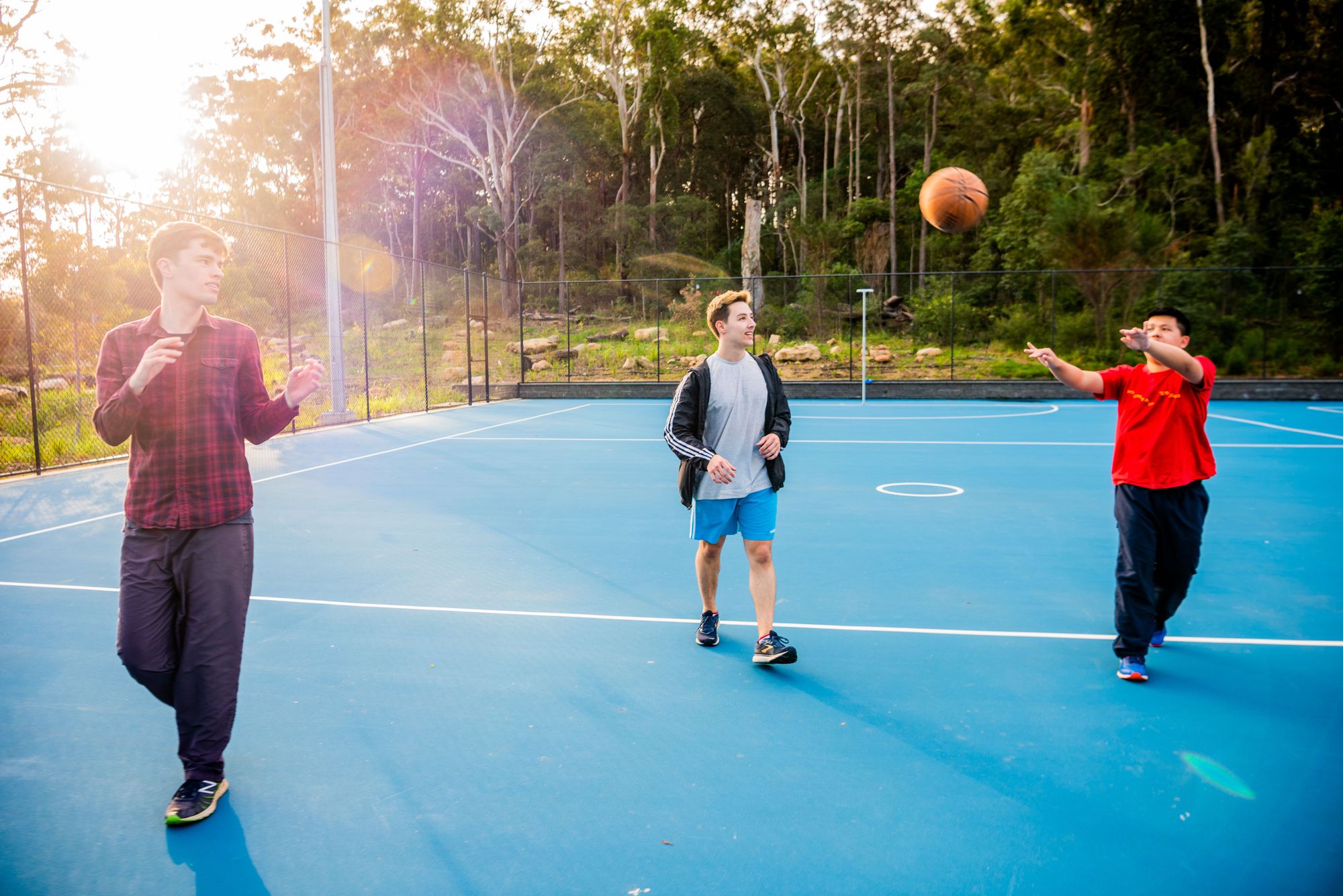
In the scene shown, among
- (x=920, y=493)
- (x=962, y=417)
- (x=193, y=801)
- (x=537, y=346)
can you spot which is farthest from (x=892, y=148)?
(x=193, y=801)

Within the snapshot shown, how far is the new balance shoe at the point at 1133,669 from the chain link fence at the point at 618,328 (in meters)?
10.2

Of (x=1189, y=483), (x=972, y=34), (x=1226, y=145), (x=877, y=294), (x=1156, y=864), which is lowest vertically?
(x=1156, y=864)

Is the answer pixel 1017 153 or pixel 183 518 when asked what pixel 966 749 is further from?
pixel 1017 153

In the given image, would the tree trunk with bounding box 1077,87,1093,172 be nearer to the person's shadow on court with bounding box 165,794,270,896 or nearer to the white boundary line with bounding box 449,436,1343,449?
the white boundary line with bounding box 449,436,1343,449

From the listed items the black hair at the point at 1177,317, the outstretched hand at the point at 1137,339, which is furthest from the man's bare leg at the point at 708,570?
the black hair at the point at 1177,317

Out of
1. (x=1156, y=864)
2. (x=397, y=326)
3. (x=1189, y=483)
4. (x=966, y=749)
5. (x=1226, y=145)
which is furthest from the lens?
(x=397, y=326)

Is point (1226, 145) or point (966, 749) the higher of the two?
point (1226, 145)

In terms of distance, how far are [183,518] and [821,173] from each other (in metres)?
43.9

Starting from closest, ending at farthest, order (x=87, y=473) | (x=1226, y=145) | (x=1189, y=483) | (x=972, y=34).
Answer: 1. (x=1189, y=483)
2. (x=87, y=473)
3. (x=1226, y=145)
4. (x=972, y=34)

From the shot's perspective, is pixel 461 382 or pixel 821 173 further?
pixel 821 173

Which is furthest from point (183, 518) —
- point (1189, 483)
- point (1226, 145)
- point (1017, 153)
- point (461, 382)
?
point (1017, 153)

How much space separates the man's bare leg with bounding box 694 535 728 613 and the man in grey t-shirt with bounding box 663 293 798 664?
0.26 feet

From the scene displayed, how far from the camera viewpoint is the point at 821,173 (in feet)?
143

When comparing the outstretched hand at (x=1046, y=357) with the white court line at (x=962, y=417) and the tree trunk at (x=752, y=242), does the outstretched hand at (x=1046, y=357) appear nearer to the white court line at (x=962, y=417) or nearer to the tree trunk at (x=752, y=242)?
the white court line at (x=962, y=417)
